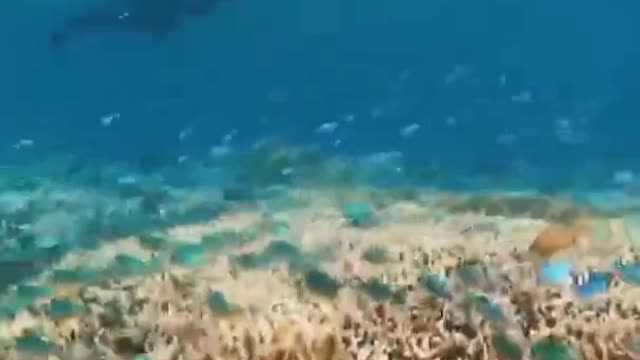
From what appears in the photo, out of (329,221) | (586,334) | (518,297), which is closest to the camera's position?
(586,334)

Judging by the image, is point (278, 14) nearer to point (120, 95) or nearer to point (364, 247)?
point (120, 95)

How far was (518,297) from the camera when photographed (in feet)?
15.6

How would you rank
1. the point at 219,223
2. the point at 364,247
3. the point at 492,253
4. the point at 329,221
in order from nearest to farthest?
the point at 492,253
the point at 364,247
the point at 329,221
the point at 219,223

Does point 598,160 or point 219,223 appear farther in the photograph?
point 598,160

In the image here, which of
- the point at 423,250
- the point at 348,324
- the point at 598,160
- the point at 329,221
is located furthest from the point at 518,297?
the point at 598,160

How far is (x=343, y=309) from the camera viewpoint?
4641 millimetres

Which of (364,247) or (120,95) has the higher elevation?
(120,95)

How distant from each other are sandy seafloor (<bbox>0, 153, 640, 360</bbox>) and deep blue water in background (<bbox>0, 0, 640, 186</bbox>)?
1498 inches

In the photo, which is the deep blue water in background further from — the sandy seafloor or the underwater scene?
the sandy seafloor

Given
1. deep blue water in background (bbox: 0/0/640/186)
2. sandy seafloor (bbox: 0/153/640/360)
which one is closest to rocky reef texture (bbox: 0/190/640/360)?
sandy seafloor (bbox: 0/153/640/360)

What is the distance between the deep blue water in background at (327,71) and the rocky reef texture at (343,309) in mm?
38426

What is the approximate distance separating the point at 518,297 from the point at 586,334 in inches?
19.7

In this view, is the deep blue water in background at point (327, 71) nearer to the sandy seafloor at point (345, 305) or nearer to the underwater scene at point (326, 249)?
the underwater scene at point (326, 249)

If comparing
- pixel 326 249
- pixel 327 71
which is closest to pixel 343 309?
pixel 326 249
